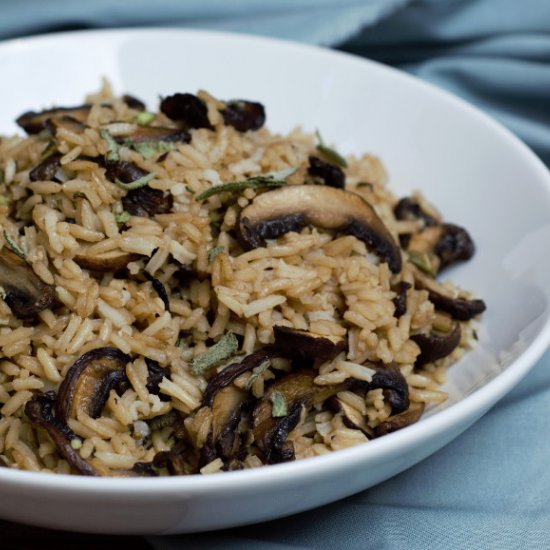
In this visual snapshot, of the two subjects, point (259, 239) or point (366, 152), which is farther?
point (366, 152)

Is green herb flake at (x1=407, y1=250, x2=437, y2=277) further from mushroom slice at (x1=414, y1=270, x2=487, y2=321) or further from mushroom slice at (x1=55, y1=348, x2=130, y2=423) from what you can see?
mushroom slice at (x1=55, y1=348, x2=130, y2=423)

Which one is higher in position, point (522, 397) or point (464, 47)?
point (464, 47)

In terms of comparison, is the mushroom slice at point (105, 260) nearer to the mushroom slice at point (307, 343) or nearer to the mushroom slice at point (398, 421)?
the mushroom slice at point (307, 343)

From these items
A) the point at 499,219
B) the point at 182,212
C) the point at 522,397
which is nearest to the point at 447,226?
the point at 499,219

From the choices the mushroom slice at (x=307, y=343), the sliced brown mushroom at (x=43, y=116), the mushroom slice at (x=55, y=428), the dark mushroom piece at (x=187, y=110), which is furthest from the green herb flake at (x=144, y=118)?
the mushroom slice at (x=55, y=428)

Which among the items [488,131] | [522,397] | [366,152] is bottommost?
[522,397]

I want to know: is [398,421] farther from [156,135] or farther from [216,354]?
[156,135]

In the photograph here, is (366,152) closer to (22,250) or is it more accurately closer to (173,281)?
(173,281)
